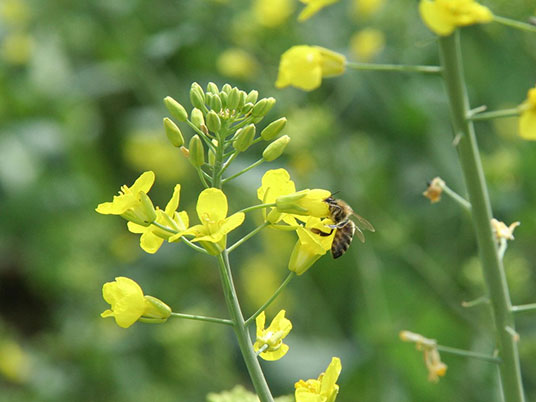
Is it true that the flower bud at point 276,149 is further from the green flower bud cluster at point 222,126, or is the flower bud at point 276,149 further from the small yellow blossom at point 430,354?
the small yellow blossom at point 430,354

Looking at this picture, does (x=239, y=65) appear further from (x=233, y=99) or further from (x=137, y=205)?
(x=137, y=205)

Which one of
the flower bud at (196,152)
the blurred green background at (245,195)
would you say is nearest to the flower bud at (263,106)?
the flower bud at (196,152)

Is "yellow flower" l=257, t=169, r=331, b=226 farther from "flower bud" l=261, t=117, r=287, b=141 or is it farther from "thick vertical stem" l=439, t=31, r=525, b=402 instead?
"thick vertical stem" l=439, t=31, r=525, b=402

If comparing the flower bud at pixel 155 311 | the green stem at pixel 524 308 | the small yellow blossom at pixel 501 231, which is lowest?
the green stem at pixel 524 308

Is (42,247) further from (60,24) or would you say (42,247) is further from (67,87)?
(60,24)

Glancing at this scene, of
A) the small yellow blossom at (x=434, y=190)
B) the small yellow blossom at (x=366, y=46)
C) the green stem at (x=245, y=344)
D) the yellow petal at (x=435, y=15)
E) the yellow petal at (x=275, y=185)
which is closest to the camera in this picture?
the green stem at (x=245, y=344)
